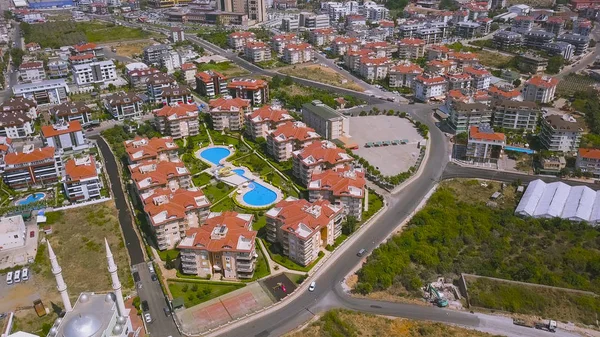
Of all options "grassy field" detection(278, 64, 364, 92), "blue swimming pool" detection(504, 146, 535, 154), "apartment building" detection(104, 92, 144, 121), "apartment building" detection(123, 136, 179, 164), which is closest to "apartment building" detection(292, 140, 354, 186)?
"apartment building" detection(123, 136, 179, 164)

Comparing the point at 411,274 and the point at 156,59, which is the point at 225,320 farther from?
the point at 156,59

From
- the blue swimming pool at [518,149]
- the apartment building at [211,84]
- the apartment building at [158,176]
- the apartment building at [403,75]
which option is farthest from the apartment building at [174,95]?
the blue swimming pool at [518,149]

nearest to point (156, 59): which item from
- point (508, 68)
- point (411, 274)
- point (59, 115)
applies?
point (59, 115)

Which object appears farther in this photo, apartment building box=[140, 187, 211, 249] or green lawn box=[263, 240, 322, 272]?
apartment building box=[140, 187, 211, 249]

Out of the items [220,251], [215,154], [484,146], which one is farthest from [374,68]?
[220,251]

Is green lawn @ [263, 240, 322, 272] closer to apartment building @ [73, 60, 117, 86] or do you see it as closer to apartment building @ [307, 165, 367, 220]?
apartment building @ [307, 165, 367, 220]

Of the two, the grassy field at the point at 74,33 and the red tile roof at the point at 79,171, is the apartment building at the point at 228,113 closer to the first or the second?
the red tile roof at the point at 79,171
